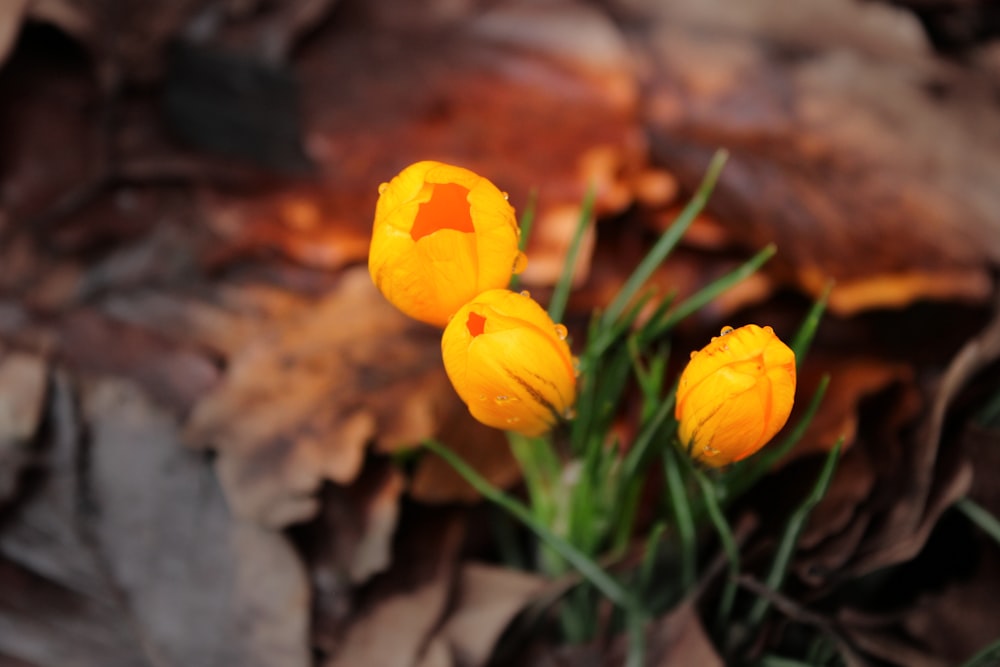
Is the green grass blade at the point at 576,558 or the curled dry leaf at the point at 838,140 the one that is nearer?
the green grass blade at the point at 576,558

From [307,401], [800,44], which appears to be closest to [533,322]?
[307,401]

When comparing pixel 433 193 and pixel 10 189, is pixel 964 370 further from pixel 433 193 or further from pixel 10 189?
pixel 10 189

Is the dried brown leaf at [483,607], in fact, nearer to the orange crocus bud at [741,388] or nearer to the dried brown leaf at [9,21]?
the orange crocus bud at [741,388]

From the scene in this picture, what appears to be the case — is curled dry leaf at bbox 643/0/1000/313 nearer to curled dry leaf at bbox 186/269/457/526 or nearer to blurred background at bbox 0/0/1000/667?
blurred background at bbox 0/0/1000/667

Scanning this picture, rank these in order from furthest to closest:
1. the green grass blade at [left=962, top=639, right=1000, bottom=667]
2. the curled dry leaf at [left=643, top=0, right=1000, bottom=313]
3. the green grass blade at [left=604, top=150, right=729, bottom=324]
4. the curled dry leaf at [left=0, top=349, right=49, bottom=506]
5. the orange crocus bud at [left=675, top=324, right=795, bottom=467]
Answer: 1. the curled dry leaf at [left=643, top=0, right=1000, bottom=313]
2. the curled dry leaf at [left=0, top=349, right=49, bottom=506]
3. the green grass blade at [left=604, top=150, right=729, bottom=324]
4. the green grass blade at [left=962, top=639, right=1000, bottom=667]
5. the orange crocus bud at [left=675, top=324, right=795, bottom=467]

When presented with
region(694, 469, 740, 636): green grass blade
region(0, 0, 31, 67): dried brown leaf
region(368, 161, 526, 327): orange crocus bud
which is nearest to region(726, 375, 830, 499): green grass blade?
region(694, 469, 740, 636): green grass blade

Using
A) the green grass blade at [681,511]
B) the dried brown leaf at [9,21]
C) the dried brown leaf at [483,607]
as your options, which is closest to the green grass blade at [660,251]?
the green grass blade at [681,511]
